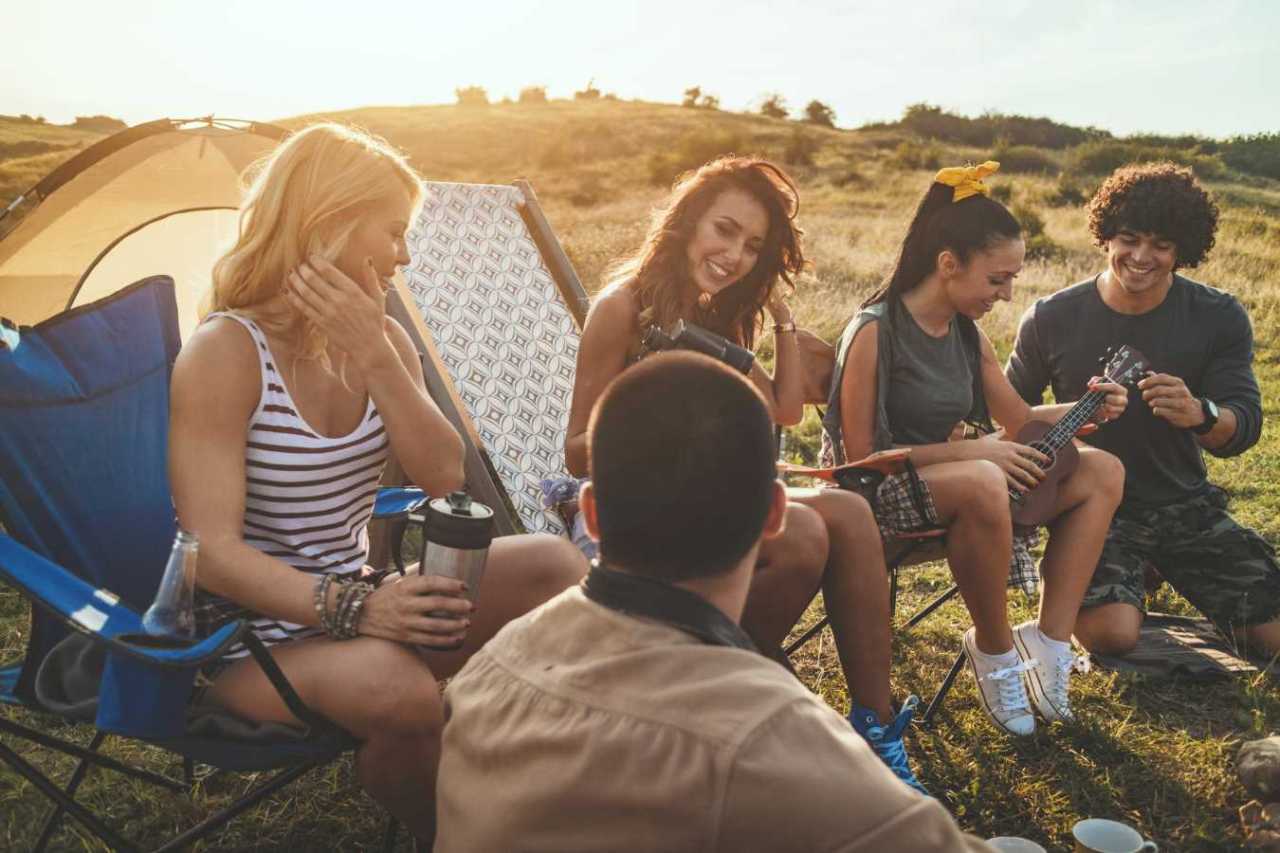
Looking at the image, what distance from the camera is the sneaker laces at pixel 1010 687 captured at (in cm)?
296

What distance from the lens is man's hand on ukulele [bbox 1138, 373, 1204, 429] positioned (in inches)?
137

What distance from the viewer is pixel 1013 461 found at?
297cm

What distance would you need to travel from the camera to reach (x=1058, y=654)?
3070 millimetres

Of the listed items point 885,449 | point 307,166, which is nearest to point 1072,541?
point 885,449

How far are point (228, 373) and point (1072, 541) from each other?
244cm

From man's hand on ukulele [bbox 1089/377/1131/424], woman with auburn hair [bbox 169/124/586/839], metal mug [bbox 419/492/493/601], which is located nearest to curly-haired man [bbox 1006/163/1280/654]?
man's hand on ukulele [bbox 1089/377/1131/424]

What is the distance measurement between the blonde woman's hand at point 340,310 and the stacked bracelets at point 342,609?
48 cm

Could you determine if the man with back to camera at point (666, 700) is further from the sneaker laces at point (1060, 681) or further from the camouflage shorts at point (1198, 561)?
the camouflage shorts at point (1198, 561)

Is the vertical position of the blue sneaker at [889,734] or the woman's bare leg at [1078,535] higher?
the woman's bare leg at [1078,535]

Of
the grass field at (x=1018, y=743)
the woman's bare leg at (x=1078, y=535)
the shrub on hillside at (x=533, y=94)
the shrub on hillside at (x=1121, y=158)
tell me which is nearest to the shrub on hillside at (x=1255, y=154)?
the shrub on hillside at (x=1121, y=158)

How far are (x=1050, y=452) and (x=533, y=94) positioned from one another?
137ft

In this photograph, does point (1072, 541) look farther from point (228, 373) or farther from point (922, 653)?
point (228, 373)

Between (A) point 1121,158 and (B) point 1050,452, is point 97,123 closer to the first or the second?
(B) point 1050,452

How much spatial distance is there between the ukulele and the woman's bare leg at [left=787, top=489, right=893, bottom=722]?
0.67 m
